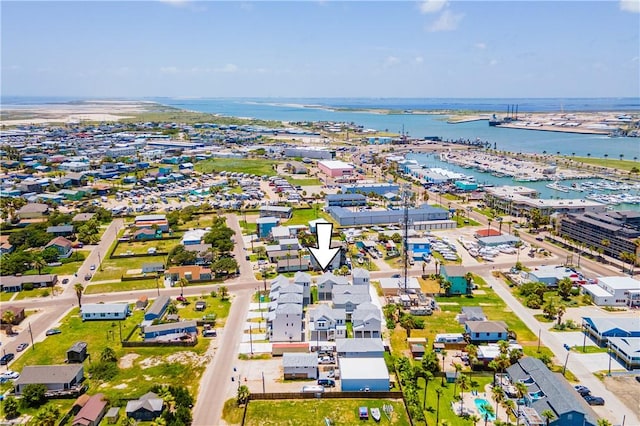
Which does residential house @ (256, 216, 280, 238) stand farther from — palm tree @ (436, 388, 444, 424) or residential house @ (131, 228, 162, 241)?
palm tree @ (436, 388, 444, 424)

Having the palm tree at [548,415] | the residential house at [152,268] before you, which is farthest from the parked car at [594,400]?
the residential house at [152,268]

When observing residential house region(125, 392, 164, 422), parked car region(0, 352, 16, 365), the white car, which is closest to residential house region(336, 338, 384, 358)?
residential house region(125, 392, 164, 422)

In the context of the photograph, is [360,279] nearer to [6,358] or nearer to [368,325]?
[368,325]

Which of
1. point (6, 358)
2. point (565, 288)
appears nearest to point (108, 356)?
point (6, 358)

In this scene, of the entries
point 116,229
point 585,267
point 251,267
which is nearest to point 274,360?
point 251,267

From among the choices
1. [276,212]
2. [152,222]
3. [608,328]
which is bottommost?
[608,328]
